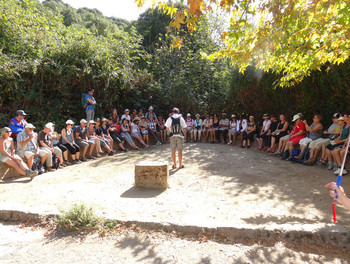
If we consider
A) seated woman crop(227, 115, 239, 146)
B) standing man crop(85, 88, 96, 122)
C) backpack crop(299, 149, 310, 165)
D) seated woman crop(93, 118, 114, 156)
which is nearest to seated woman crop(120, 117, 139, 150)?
seated woman crop(93, 118, 114, 156)

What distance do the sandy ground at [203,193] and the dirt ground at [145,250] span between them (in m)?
0.33

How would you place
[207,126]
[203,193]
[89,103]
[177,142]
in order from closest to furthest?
[203,193] < [177,142] < [89,103] < [207,126]

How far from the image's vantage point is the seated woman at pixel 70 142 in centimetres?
764

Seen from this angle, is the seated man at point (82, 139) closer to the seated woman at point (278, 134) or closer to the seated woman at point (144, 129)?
the seated woman at point (144, 129)

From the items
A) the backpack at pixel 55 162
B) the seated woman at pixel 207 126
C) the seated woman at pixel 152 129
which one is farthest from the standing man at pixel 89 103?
the seated woman at pixel 207 126

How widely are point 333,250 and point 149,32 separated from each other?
19.2 m

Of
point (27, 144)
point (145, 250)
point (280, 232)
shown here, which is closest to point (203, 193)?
point (280, 232)

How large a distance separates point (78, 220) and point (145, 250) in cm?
107

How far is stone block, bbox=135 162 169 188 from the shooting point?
5373 mm

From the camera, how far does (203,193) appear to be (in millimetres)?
5145

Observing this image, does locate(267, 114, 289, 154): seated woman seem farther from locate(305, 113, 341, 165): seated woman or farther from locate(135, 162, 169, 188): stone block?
locate(135, 162, 169, 188): stone block

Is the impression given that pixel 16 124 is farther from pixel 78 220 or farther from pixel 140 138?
pixel 78 220

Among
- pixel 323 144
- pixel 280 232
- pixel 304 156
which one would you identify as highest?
pixel 323 144

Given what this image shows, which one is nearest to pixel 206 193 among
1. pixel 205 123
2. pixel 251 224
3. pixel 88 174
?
pixel 251 224
